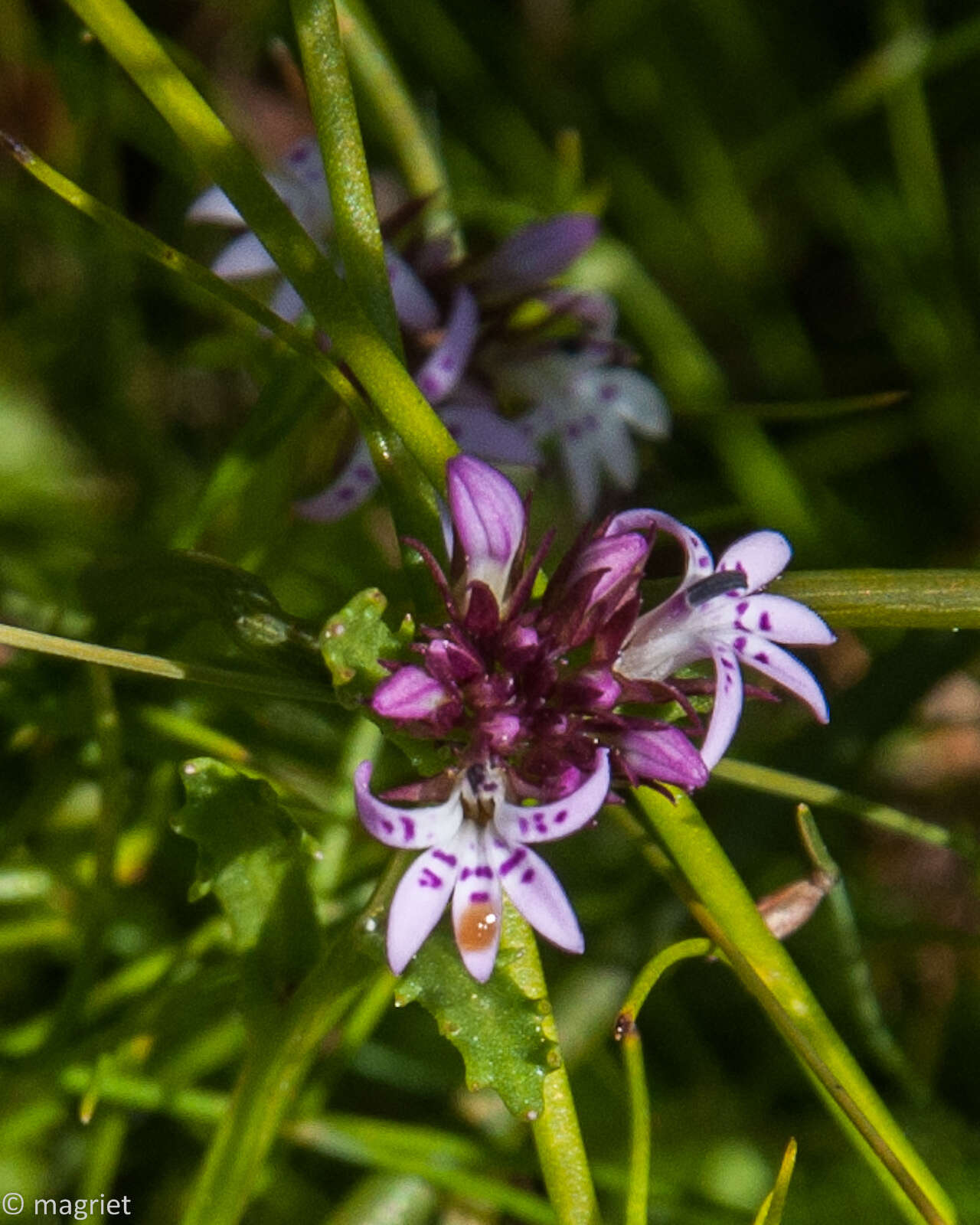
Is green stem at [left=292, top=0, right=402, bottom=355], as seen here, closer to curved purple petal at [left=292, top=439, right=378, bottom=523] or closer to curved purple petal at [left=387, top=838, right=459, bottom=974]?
curved purple petal at [left=292, top=439, right=378, bottom=523]

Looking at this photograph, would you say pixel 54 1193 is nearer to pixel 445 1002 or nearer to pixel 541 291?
pixel 445 1002

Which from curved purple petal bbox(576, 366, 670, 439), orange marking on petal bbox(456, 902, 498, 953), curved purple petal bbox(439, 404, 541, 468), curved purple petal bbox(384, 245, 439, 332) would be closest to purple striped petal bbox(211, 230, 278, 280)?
curved purple petal bbox(384, 245, 439, 332)

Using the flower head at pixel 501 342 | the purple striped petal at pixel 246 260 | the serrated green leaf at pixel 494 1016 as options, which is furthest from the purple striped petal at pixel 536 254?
the serrated green leaf at pixel 494 1016

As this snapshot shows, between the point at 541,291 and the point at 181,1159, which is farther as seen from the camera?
the point at 181,1159

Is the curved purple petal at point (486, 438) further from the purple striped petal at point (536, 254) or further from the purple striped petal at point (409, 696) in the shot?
the purple striped petal at point (409, 696)

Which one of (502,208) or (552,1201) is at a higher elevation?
(502,208)

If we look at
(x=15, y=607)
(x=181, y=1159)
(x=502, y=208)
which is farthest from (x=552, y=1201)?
(x=502, y=208)

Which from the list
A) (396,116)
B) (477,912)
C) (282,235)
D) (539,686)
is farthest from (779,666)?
(396,116)
